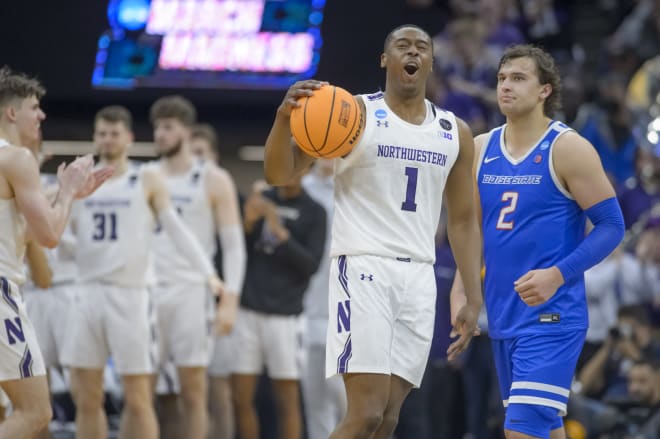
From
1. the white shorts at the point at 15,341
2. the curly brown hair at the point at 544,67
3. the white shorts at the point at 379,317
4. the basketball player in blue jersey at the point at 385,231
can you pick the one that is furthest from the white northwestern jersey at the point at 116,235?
the curly brown hair at the point at 544,67

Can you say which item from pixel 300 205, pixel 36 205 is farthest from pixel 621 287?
pixel 36 205

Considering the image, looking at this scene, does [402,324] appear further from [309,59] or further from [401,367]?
[309,59]

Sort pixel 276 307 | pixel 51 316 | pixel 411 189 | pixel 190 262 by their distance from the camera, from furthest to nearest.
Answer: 1. pixel 276 307
2. pixel 51 316
3. pixel 190 262
4. pixel 411 189

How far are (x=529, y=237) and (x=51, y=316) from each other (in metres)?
Answer: 4.78

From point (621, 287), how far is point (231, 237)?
3.84 metres

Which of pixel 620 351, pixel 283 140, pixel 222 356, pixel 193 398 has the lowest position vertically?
pixel 193 398

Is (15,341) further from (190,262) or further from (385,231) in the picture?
(190,262)

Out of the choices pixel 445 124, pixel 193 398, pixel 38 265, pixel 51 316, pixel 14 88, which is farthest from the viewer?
pixel 51 316

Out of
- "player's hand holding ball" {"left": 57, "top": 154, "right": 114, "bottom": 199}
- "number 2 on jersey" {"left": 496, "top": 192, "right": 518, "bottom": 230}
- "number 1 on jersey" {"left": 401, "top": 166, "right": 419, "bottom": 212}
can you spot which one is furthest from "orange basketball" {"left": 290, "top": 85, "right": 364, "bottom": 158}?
"player's hand holding ball" {"left": 57, "top": 154, "right": 114, "bottom": 199}

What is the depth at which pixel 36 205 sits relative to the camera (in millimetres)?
6520

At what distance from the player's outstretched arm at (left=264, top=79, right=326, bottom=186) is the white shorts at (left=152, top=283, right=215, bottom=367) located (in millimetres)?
3806

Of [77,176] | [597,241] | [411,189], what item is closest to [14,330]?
[77,176]

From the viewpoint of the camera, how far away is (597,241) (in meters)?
6.31

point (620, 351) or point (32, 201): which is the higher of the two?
point (32, 201)
